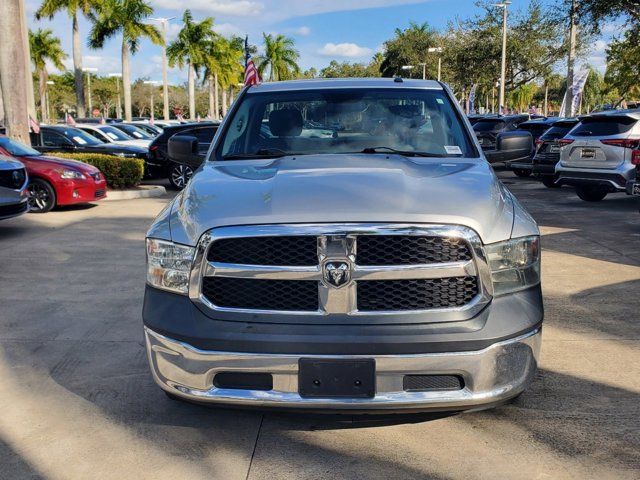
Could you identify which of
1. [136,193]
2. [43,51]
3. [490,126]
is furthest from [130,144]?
[43,51]

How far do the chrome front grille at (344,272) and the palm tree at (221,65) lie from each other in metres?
54.8

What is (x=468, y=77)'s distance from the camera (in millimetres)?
45312

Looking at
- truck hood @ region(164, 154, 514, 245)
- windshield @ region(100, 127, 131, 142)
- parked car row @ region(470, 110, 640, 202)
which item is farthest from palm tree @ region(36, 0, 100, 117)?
truck hood @ region(164, 154, 514, 245)

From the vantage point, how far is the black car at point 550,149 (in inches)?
607

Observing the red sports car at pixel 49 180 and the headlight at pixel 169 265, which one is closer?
the headlight at pixel 169 265

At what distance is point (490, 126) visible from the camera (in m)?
19.7

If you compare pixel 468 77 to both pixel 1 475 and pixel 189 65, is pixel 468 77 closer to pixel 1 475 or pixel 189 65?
pixel 189 65

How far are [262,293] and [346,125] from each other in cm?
186

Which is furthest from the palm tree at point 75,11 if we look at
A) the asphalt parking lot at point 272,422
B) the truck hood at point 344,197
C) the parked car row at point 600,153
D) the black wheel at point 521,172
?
the truck hood at point 344,197

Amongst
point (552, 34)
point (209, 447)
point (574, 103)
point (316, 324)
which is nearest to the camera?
point (316, 324)

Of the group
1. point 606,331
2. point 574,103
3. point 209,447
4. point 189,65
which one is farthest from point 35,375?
point 189,65

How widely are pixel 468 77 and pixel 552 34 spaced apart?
225 inches

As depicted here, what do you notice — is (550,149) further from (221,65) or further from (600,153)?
(221,65)

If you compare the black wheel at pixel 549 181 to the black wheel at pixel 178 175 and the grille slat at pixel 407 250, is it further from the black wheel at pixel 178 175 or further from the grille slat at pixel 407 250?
the grille slat at pixel 407 250
